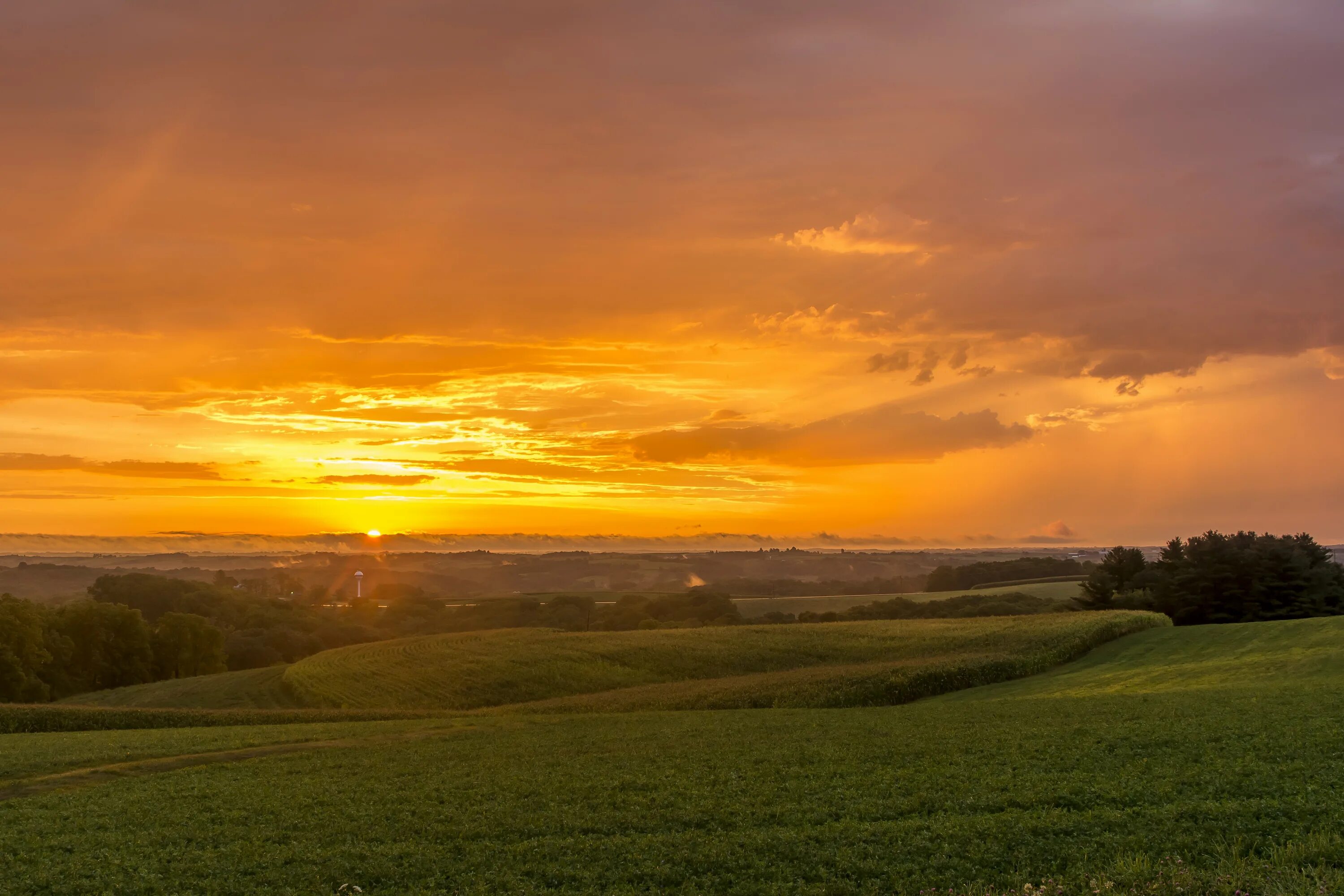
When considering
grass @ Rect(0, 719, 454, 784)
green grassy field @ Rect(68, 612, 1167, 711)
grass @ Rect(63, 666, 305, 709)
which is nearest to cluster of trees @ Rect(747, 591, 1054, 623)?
green grassy field @ Rect(68, 612, 1167, 711)

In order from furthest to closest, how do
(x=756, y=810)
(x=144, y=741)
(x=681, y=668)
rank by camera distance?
(x=681, y=668)
(x=144, y=741)
(x=756, y=810)

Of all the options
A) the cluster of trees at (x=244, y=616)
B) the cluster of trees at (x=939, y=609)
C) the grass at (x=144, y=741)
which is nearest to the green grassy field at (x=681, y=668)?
the grass at (x=144, y=741)

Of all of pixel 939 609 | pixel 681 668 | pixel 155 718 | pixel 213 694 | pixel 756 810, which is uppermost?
pixel 756 810

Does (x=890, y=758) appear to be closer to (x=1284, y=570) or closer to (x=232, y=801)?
(x=232, y=801)

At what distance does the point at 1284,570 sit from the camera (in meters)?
98.4

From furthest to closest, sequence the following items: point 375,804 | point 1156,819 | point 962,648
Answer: point 962,648 < point 375,804 < point 1156,819

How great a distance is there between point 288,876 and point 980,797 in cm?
1745

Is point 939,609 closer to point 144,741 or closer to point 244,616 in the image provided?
point 244,616

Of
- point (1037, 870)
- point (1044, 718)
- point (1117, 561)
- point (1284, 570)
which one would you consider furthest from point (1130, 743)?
point (1117, 561)

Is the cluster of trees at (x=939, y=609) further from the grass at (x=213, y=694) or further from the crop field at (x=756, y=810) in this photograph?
the crop field at (x=756, y=810)

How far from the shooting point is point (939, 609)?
469 ft

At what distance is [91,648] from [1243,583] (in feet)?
428

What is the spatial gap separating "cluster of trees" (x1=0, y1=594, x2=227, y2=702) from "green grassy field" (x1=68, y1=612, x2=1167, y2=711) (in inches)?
298

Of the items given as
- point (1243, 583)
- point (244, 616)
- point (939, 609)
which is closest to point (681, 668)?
point (1243, 583)
